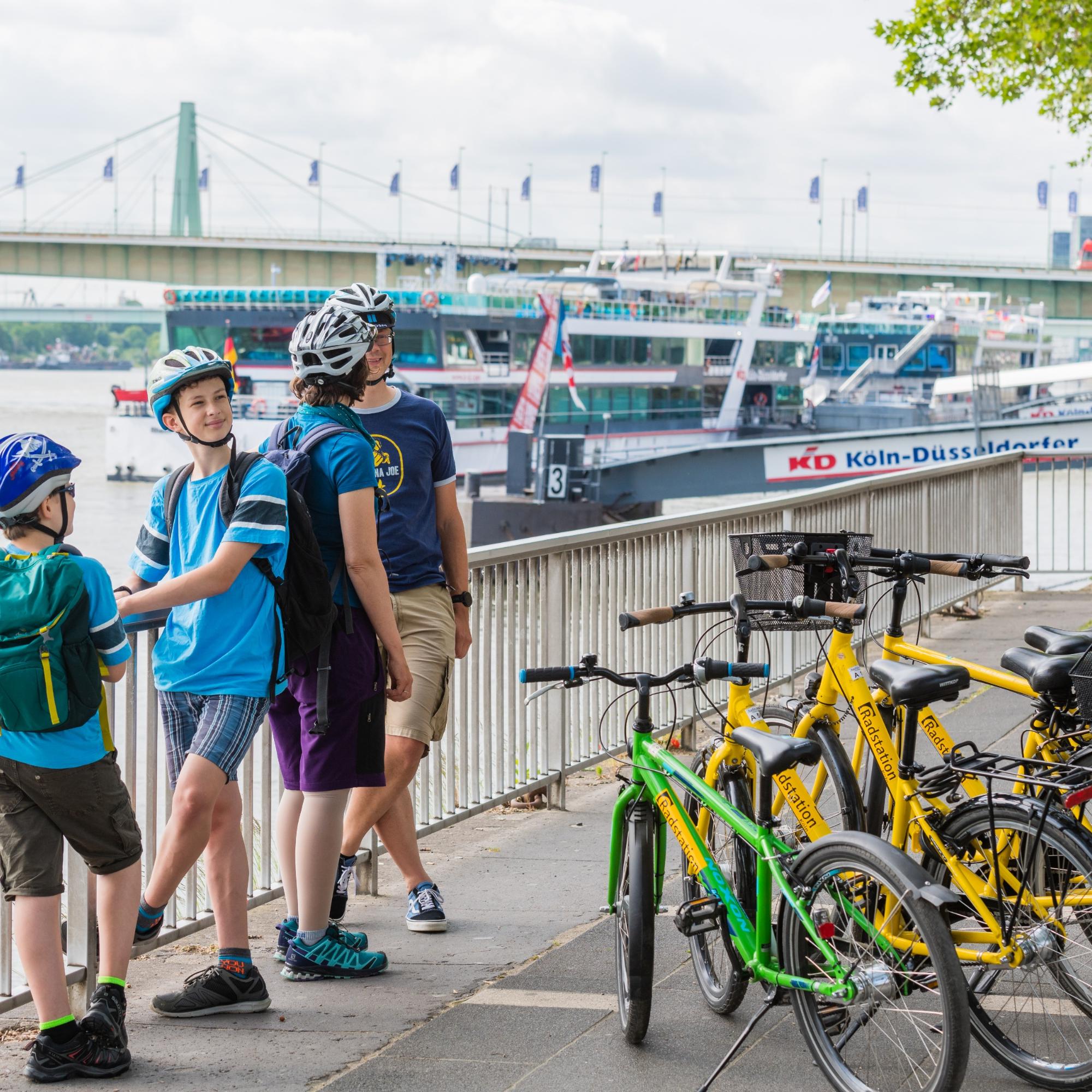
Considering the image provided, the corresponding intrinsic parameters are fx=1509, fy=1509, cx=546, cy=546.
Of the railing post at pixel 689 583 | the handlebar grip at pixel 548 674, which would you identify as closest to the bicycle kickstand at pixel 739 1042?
the handlebar grip at pixel 548 674

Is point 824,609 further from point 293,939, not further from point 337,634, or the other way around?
point 293,939

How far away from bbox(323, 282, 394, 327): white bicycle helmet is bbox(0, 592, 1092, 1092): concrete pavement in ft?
6.07

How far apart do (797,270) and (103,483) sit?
4361 cm

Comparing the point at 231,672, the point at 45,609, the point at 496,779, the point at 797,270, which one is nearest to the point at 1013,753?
the point at 496,779

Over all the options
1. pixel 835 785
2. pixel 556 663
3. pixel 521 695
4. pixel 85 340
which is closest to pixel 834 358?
pixel 556 663

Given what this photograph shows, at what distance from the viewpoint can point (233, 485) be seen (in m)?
3.69

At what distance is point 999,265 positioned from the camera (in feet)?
282

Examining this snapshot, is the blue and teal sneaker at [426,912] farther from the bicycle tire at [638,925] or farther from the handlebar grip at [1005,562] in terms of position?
the handlebar grip at [1005,562]

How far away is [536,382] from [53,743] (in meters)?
44.6

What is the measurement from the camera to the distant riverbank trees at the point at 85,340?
94.8 metres

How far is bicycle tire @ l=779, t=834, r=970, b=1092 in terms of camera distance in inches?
114

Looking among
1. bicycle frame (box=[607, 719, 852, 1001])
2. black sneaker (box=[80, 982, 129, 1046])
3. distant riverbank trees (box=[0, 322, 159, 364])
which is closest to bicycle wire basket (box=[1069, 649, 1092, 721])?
bicycle frame (box=[607, 719, 852, 1001])

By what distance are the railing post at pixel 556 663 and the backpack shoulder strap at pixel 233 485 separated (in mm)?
2501

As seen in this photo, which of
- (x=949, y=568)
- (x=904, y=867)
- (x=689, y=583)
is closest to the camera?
(x=904, y=867)
